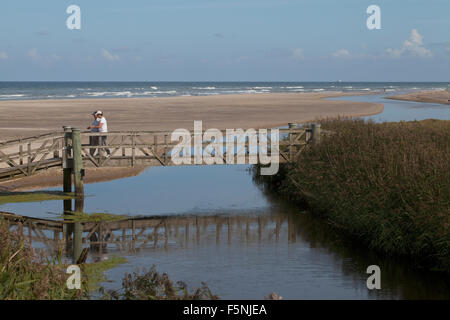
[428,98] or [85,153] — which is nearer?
[85,153]

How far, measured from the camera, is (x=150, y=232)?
17500 mm

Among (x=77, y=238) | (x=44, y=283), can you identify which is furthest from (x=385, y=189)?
(x=44, y=283)

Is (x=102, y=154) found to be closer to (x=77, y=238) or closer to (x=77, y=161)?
(x=77, y=161)

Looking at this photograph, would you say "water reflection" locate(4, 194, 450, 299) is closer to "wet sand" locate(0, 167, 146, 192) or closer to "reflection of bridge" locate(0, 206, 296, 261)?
"reflection of bridge" locate(0, 206, 296, 261)

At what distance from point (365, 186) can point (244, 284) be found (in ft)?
16.4

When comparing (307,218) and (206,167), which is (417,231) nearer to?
(307,218)

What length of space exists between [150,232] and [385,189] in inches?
251

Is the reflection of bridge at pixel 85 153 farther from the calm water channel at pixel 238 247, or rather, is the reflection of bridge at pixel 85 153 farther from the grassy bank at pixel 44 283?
the grassy bank at pixel 44 283

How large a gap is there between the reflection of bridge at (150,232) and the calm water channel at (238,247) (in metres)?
0.03

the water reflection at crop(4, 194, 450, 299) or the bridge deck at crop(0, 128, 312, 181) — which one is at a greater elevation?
the bridge deck at crop(0, 128, 312, 181)

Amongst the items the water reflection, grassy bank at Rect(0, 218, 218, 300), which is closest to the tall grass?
grassy bank at Rect(0, 218, 218, 300)

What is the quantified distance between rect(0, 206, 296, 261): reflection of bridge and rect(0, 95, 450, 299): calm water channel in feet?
0.10

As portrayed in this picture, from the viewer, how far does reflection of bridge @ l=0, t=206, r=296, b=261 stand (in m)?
16.1
